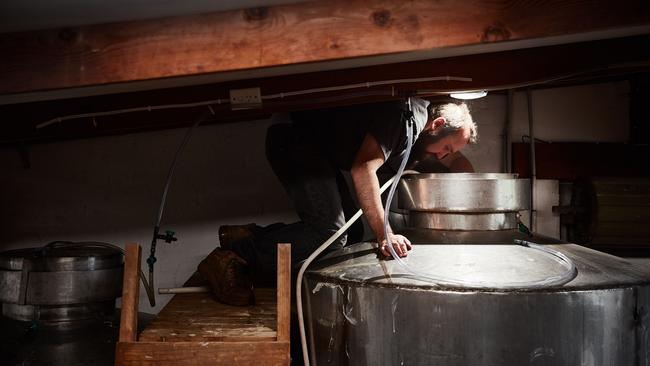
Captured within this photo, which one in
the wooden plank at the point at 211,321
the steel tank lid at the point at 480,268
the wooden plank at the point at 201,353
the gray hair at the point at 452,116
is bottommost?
the wooden plank at the point at 201,353

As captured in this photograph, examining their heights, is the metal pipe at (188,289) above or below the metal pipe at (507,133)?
below

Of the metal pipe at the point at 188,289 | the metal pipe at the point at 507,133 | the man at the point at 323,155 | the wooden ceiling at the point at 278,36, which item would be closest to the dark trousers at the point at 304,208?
the man at the point at 323,155

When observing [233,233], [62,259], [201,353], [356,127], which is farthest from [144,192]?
[201,353]

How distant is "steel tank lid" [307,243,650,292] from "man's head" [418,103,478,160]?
58cm

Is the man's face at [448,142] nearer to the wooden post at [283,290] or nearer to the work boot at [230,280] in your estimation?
the work boot at [230,280]

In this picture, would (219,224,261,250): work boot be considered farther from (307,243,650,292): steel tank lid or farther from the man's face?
the man's face

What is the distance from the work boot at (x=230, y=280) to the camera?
76.4 inches

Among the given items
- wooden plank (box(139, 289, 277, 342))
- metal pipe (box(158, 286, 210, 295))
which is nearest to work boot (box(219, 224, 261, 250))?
metal pipe (box(158, 286, 210, 295))

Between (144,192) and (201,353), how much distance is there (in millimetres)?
1826

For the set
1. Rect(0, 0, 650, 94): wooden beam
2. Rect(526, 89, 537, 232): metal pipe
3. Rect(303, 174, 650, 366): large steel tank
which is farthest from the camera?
Rect(526, 89, 537, 232): metal pipe

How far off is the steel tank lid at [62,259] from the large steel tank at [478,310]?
908 mm

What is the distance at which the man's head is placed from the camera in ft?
7.30

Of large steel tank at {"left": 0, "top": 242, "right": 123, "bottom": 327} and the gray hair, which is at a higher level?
the gray hair

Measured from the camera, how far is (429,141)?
7.61ft
